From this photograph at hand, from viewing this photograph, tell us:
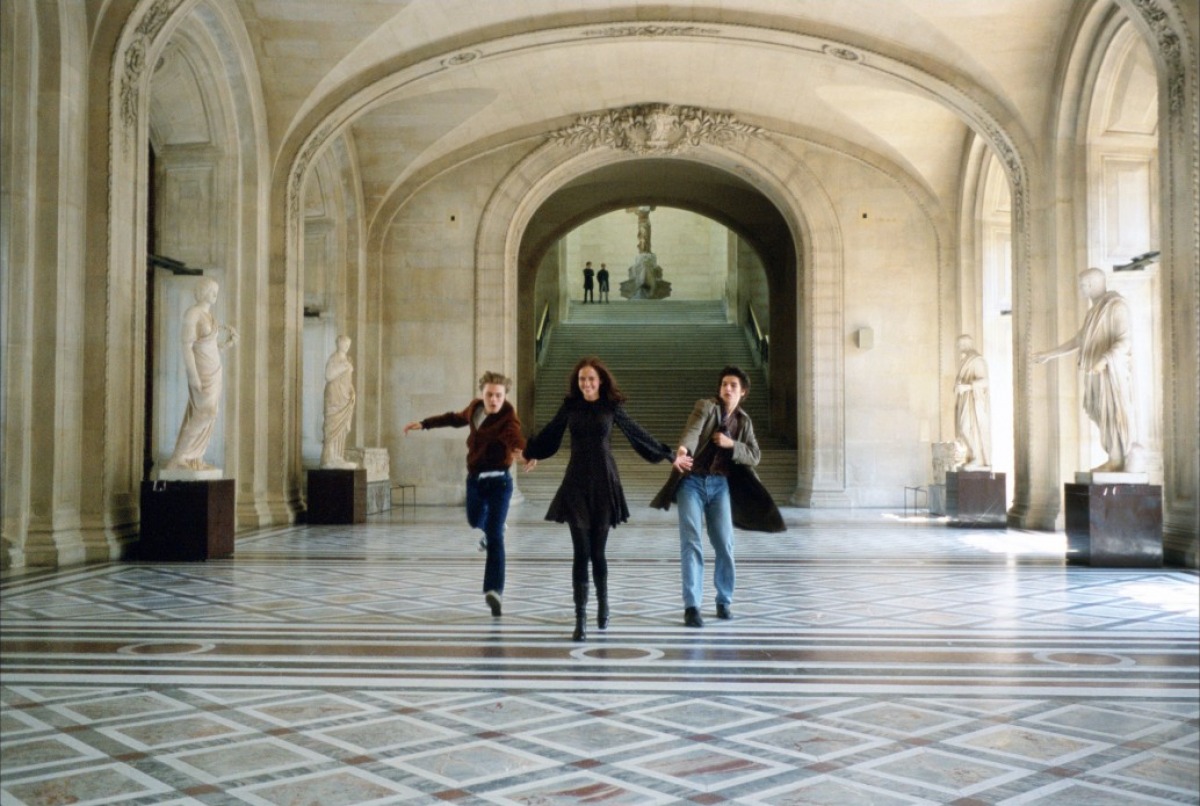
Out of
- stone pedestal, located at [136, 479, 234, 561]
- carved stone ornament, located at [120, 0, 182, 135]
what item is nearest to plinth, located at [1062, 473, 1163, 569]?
stone pedestal, located at [136, 479, 234, 561]

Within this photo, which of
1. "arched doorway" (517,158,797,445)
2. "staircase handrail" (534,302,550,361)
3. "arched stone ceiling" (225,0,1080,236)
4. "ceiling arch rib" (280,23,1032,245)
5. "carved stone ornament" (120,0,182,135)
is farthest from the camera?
"staircase handrail" (534,302,550,361)

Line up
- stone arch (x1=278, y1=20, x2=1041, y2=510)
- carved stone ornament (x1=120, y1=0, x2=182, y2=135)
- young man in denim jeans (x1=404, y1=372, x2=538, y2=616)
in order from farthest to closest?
1. stone arch (x1=278, y1=20, x2=1041, y2=510)
2. carved stone ornament (x1=120, y1=0, x2=182, y2=135)
3. young man in denim jeans (x1=404, y1=372, x2=538, y2=616)

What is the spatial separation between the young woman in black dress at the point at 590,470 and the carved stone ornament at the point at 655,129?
12521 mm

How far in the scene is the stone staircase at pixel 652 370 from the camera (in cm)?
1981

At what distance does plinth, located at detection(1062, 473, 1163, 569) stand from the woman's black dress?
5.14 m

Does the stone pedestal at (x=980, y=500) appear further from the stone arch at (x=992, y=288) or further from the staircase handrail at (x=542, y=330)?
the staircase handrail at (x=542, y=330)

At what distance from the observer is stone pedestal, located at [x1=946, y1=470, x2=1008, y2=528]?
13789 millimetres

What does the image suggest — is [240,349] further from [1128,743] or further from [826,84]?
[1128,743]

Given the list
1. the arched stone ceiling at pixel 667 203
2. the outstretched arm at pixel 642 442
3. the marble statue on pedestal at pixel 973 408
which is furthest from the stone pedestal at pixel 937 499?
the outstretched arm at pixel 642 442

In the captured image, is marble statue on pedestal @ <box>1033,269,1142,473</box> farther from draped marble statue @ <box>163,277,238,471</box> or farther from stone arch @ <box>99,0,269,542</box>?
stone arch @ <box>99,0,269,542</box>

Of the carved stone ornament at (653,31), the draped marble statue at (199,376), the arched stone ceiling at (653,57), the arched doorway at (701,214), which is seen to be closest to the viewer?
the draped marble statue at (199,376)

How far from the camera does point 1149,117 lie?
12633 mm

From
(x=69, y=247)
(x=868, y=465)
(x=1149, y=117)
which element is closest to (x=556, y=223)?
(x=868, y=465)

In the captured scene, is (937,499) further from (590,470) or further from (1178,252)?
(590,470)
